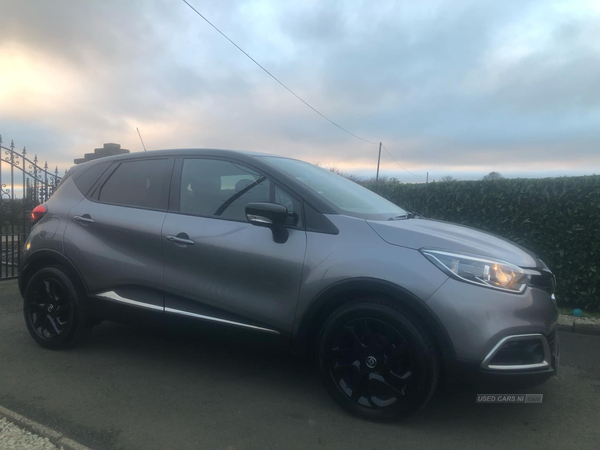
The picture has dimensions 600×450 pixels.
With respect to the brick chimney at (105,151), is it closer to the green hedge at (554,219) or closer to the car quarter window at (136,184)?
the car quarter window at (136,184)

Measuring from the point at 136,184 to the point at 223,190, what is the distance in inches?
34.2

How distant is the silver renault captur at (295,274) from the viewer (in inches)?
101

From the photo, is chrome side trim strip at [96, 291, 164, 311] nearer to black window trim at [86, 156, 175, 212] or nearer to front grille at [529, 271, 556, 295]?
black window trim at [86, 156, 175, 212]

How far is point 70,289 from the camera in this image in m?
3.75

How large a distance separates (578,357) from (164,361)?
144 inches

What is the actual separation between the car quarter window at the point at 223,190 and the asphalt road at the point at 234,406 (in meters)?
0.96

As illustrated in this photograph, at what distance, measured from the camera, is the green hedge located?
5316 mm

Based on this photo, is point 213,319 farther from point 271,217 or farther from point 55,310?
point 55,310

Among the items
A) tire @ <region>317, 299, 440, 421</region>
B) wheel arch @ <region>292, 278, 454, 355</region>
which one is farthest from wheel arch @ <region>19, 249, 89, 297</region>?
tire @ <region>317, 299, 440, 421</region>

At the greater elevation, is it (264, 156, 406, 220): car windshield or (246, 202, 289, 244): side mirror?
(264, 156, 406, 220): car windshield

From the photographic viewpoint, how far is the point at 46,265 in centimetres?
397

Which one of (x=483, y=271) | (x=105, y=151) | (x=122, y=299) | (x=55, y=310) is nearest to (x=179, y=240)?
(x=122, y=299)

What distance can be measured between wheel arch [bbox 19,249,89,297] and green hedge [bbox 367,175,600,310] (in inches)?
187

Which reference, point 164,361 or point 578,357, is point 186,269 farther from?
point 578,357
